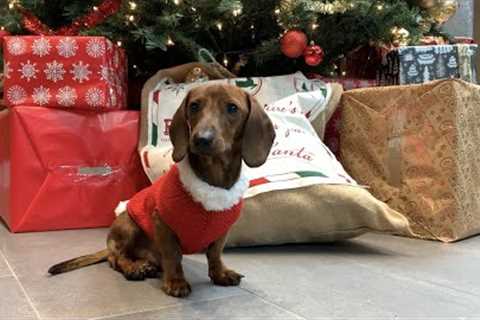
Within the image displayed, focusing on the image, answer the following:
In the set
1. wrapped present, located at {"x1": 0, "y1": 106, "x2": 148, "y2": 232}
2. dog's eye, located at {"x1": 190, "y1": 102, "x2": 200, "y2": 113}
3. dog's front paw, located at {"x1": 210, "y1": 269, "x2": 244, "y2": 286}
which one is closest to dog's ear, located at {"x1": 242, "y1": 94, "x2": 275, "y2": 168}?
dog's eye, located at {"x1": 190, "y1": 102, "x2": 200, "y2": 113}

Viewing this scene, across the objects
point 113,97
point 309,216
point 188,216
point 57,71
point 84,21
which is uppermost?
point 84,21

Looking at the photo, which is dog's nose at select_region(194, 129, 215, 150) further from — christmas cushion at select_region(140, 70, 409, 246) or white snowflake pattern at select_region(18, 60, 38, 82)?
white snowflake pattern at select_region(18, 60, 38, 82)

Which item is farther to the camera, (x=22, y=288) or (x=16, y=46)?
(x=16, y=46)

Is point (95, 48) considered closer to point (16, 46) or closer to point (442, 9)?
point (16, 46)

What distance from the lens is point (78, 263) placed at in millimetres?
1279

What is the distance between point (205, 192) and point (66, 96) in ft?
2.84

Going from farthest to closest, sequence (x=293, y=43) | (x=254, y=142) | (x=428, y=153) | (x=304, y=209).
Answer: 1. (x=293, y=43)
2. (x=428, y=153)
3. (x=304, y=209)
4. (x=254, y=142)

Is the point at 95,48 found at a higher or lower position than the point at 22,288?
higher

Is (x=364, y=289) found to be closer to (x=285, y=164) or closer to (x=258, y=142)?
(x=258, y=142)

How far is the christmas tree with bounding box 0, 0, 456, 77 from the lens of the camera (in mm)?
1904

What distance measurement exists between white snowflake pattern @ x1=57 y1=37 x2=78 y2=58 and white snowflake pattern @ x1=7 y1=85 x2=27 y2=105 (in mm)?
167

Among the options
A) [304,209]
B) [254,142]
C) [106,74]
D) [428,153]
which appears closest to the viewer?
[254,142]

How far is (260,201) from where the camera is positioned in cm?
150

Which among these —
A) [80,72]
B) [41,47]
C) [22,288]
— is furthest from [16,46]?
[22,288]
